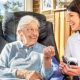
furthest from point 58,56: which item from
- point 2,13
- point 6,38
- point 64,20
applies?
point 2,13

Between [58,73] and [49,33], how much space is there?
34 cm

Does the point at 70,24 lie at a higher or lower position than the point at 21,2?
lower

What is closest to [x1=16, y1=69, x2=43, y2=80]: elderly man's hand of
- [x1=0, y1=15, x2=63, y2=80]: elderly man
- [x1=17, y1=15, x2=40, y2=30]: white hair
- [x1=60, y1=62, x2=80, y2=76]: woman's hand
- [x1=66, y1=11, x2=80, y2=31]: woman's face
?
[x1=0, y1=15, x2=63, y2=80]: elderly man

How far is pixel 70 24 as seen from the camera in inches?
69.7

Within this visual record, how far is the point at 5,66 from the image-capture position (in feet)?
5.53

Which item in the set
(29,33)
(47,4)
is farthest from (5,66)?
(47,4)

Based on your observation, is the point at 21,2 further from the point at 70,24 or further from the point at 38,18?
the point at 70,24

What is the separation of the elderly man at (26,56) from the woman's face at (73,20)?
24cm

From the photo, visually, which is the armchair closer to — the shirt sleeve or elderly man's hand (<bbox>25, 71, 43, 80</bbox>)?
the shirt sleeve

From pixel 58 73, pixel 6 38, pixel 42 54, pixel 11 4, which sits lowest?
pixel 58 73

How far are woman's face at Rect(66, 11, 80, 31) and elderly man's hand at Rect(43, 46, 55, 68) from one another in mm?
262

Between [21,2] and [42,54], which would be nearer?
[42,54]

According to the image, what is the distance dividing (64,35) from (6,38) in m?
0.46

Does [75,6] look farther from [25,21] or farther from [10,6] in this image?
[10,6]
